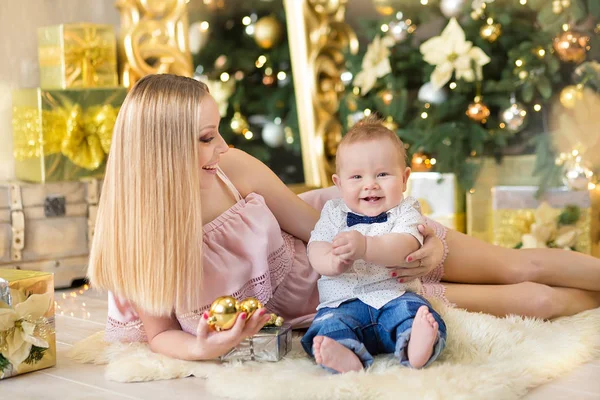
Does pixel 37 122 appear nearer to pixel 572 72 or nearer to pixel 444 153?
pixel 444 153

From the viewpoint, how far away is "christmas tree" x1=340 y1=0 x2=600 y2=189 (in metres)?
3.22

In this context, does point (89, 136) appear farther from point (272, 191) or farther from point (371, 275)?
point (371, 275)

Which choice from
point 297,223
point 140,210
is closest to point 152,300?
→ point 140,210

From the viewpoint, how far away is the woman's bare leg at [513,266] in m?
2.20

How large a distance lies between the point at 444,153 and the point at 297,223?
1.52m

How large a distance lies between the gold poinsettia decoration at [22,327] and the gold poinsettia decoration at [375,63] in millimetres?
2233

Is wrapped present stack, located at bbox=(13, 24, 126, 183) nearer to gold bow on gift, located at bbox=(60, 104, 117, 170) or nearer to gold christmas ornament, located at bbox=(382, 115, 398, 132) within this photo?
gold bow on gift, located at bbox=(60, 104, 117, 170)

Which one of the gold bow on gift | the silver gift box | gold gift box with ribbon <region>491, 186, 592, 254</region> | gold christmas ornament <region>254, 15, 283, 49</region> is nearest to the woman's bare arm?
the silver gift box

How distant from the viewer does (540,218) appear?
3.29 meters

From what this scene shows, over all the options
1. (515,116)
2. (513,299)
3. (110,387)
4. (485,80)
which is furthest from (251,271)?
(485,80)

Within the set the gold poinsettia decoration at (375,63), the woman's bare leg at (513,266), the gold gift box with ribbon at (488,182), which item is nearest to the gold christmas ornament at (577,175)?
the gold gift box with ribbon at (488,182)

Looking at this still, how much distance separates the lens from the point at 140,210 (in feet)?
5.84

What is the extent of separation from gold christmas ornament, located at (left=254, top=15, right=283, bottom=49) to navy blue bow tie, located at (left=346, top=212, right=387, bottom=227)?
2.32 metres

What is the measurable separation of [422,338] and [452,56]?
6.65ft
